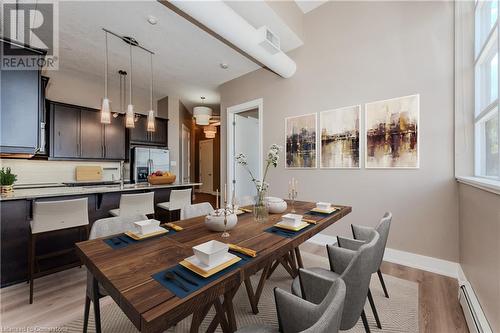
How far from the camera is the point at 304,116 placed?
3.51 metres

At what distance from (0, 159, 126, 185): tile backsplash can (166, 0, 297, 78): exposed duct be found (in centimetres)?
418

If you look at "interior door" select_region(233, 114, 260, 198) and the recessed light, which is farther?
"interior door" select_region(233, 114, 260, 198)

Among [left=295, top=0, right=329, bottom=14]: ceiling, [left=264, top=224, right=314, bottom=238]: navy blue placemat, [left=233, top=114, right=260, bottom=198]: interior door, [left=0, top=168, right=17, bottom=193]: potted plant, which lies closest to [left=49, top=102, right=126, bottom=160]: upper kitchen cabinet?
[left=0, top=168, right=17, bottom=193]: potted plant

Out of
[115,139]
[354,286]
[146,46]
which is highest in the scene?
[146,46]

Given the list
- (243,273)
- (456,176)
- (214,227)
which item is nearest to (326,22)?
(456,176)

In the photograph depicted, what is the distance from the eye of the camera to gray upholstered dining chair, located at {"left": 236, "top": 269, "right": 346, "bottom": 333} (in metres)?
0.64

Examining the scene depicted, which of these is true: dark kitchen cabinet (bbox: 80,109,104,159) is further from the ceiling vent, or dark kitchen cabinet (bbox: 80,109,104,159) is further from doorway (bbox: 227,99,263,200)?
the ceiling vent

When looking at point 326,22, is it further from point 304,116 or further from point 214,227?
point 214,227

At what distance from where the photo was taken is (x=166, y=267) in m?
1.02

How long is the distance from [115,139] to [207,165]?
4.33 metres

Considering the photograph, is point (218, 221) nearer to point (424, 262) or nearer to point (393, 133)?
point (393, 133)

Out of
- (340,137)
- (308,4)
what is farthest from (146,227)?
(308,4)

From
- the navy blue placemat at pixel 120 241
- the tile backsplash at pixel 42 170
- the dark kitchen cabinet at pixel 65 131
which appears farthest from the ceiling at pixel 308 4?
the tile backsplash at pixel 42 170

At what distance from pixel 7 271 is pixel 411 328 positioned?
12.5 feet
